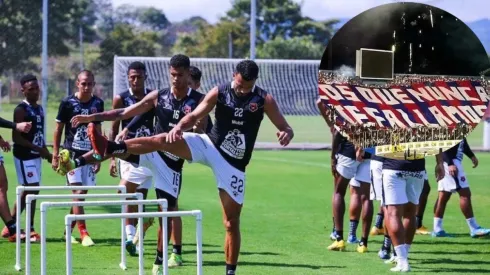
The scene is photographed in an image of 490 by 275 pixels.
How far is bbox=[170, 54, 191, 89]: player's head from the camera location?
1071cm

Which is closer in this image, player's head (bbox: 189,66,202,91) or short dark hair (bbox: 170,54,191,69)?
short dark hair (bbox: 170,54,191,69)

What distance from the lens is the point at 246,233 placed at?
560 inches

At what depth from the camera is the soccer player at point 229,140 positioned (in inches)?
387

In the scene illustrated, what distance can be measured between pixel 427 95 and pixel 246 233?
570 cm

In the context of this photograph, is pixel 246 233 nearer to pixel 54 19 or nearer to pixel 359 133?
pixel 359 133

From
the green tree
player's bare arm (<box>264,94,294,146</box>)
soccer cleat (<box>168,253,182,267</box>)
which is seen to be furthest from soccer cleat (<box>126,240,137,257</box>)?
the green tree

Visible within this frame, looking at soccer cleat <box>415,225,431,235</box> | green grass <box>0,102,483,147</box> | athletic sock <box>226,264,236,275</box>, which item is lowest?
green grass <box>0,102,483,147</box>

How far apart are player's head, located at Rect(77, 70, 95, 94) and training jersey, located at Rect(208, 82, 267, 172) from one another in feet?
11.6

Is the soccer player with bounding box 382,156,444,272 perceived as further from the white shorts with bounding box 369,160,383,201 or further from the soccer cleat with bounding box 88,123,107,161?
the soccer cleat with bounding box 88,123,107,161

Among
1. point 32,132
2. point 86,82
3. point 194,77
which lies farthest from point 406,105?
point 32,132

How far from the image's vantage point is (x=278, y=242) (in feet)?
Answer: 43.6

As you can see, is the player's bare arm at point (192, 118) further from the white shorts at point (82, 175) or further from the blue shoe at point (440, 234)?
the blue shoe at point (440, 234)

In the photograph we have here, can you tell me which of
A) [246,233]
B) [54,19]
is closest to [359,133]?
[246,233]

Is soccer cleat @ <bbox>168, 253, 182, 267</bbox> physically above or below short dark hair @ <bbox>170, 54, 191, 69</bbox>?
below
